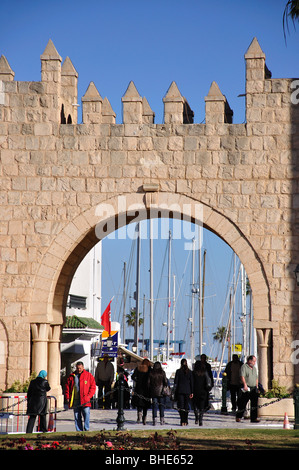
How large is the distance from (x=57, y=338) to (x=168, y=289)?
75.4 ft

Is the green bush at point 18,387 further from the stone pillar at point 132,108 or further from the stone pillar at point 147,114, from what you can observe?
the stone pillar at point 147,114

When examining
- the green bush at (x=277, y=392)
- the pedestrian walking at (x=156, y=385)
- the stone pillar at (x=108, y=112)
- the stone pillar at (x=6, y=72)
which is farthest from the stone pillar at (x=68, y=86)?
the green bush at (x=277, y=392)

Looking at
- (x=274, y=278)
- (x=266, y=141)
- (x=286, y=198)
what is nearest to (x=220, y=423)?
(x=274, y=278)

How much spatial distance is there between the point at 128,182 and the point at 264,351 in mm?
4171


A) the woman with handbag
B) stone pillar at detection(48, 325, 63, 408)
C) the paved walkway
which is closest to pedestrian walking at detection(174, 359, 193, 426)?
the woman with handbag

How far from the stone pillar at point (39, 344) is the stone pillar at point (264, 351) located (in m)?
4.11

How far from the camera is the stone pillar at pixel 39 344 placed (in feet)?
50.8

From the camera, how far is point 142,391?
46.3ft

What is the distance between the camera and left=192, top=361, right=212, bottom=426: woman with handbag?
46.3 feet

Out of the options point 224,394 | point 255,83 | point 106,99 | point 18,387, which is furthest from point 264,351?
point 106,99

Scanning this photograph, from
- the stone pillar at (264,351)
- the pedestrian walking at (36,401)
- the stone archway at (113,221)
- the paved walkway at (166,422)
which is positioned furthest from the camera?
the stone archway at (113,221)

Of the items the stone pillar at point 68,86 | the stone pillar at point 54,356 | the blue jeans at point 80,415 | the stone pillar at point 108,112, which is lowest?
the blue jeans at point 80,415

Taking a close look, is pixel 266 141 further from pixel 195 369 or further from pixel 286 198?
pixel 195 369
